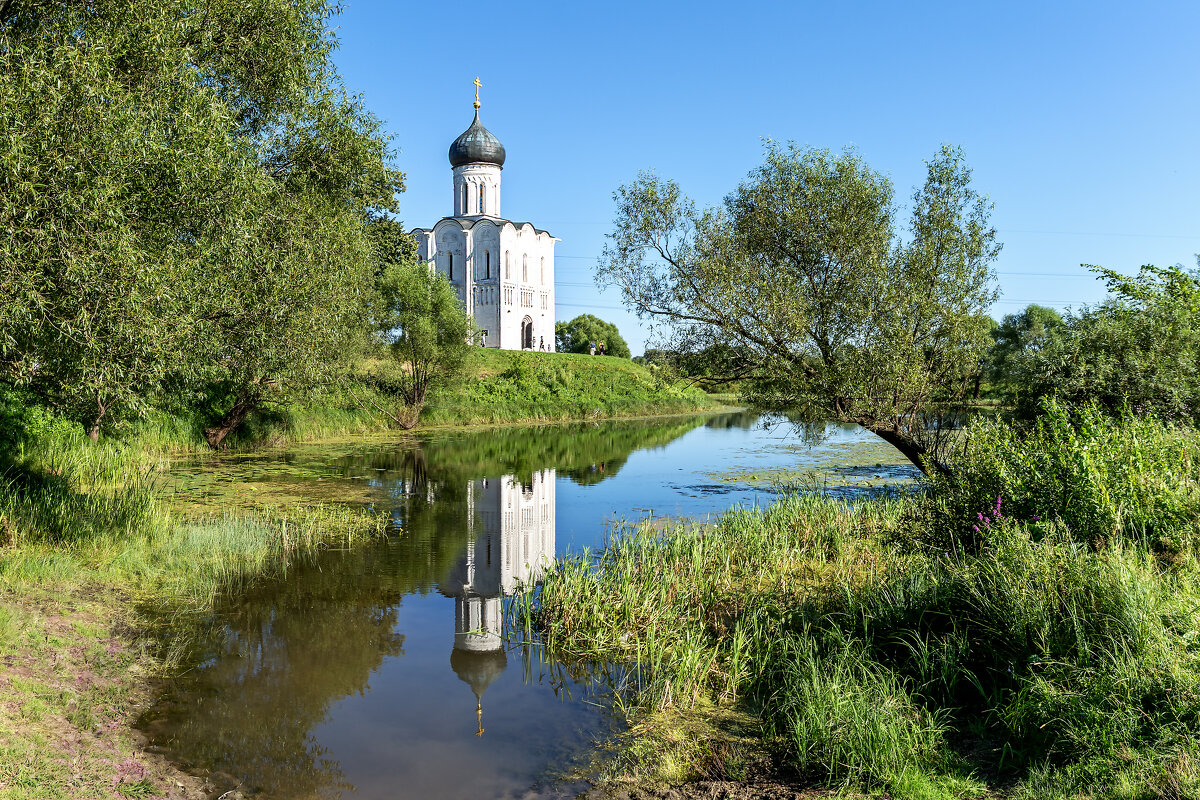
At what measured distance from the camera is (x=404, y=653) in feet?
23.8

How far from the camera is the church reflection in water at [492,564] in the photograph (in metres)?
7.09

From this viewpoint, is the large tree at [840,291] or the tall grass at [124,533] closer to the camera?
the tall grass at [124,533]

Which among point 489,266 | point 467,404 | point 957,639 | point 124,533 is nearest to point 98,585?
point 124,533

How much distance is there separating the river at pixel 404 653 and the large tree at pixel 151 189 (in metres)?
2.91

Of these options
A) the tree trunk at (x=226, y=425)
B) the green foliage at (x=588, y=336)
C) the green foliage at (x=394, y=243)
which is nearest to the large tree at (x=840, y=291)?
the tree trunk at (x=226, y=425)

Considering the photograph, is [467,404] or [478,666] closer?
[478,666]

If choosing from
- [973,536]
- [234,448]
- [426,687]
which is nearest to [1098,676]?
[973,536]

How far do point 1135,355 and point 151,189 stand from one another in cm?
1392

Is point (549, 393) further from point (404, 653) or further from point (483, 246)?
point (404, 653)

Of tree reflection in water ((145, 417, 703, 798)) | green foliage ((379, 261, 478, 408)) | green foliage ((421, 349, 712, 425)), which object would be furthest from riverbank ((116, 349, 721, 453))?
tree reflection in water ((145, 417, 703, 798))

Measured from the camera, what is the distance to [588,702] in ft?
20.1

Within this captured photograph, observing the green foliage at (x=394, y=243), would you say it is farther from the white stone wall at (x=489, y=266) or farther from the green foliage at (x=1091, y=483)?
the green foliage at (x=1091, y=483)

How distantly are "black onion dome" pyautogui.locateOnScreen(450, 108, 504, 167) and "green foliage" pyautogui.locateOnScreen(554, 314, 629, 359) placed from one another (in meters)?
23.0

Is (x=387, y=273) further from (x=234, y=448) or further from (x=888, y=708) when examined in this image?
(x=888, y=708)
